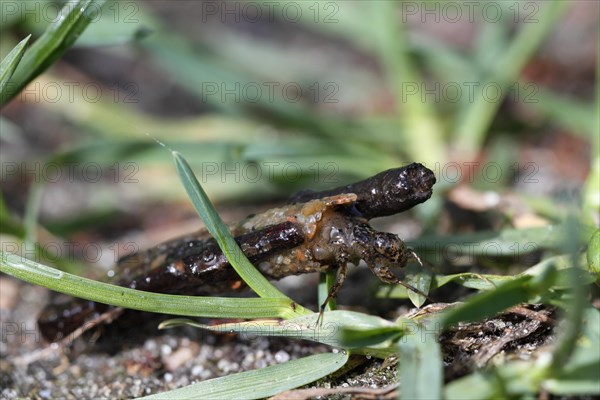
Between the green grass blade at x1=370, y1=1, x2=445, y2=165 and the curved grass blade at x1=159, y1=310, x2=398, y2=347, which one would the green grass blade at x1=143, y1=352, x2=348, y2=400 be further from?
the green grass blade at x1=370, y1=1, x2=445, y2=165

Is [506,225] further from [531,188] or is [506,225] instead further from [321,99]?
[321,99]

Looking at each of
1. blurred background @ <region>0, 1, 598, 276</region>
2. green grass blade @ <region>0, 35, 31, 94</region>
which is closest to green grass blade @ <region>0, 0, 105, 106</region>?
green grass blade @ <region>0, 35, 31, 94</region>

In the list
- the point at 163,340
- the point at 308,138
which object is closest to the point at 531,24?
the point at 308,138

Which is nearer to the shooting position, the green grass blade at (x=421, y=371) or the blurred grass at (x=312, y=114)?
the green grass blade at (x=421, y=371)

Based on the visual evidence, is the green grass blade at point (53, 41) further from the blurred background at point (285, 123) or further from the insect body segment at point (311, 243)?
the insect body segment at point (311, 243)

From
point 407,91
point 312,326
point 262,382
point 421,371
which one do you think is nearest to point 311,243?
point 312,326

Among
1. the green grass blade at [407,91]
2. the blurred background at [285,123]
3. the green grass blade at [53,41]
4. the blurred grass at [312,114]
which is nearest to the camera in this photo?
the green grass blade at [53,41]

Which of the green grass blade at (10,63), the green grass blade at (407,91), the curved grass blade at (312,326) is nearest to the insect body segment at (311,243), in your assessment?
the curved grass blade at (312,326)

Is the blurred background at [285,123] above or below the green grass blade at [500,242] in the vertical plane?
above
